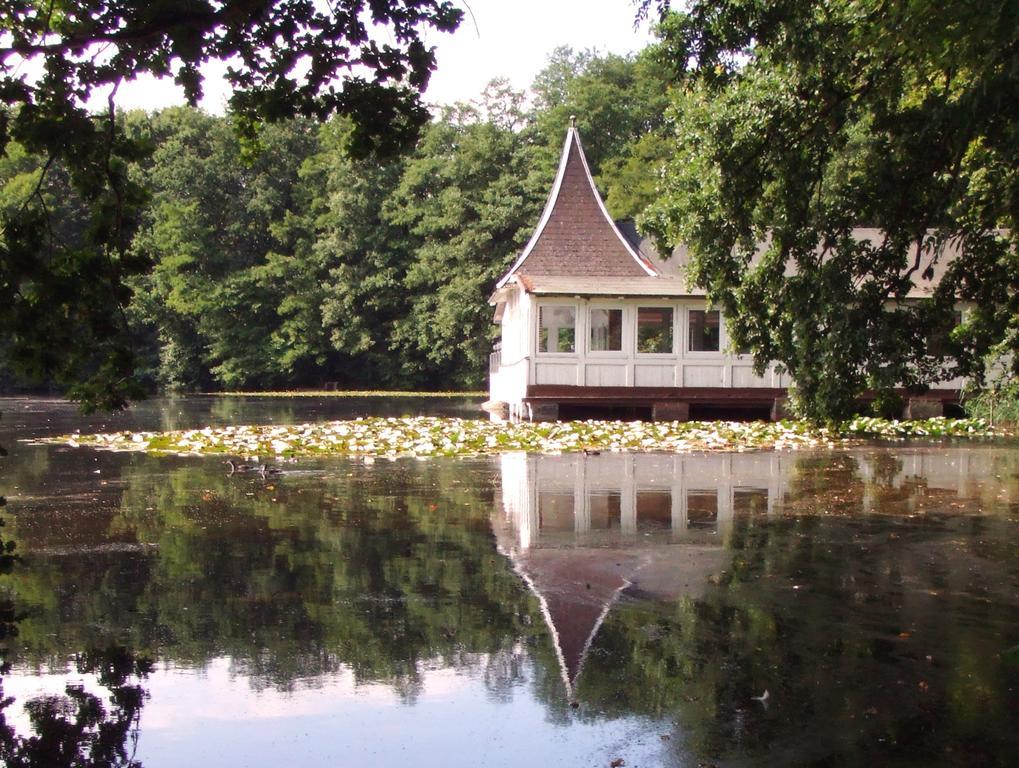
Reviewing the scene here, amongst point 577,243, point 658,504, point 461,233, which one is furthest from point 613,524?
point 461,233

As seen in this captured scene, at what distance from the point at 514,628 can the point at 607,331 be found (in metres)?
22.6

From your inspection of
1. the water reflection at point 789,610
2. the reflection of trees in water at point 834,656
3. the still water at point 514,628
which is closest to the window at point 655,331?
the water reflection at point 789,610

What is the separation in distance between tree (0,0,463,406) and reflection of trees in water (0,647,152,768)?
1623 mm

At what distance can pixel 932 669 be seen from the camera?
265 inches

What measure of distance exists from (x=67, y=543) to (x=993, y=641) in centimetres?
825

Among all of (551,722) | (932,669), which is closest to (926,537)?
(932,669)

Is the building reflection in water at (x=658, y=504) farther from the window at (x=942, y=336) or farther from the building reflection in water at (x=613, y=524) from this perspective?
the window at (x=942, y=336)

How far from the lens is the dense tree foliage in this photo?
2191 inches

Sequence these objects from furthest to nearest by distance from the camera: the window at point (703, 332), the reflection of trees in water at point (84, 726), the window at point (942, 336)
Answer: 1. the window at point (703, 332)
2. the window at point (942, 336)
3. the reflection of trees in water at point (84, 726)

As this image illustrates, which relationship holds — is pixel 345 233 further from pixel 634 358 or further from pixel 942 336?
pixel 942 336

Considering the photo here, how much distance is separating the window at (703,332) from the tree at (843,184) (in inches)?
662

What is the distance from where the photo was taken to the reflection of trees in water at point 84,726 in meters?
5.33

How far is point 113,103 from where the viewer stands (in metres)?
7.07

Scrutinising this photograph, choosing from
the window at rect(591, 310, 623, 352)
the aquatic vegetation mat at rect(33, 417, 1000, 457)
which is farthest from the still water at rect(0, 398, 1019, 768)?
the window at rect(591, 310, 623, 352)
